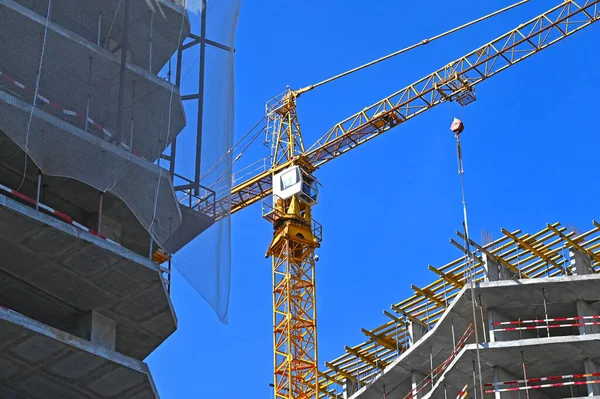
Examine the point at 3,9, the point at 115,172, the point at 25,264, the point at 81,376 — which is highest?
the point at 3,9

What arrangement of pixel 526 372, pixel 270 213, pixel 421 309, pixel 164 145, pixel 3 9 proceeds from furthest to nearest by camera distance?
pixel 270 213
pixel 421 309
pixel 526 372
pixel 164 145
pixel 3 9

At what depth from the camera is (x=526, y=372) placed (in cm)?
3950

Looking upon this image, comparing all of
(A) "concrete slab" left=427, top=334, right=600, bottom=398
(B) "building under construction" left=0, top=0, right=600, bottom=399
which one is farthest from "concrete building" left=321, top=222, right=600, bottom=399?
(B) "building under construction" left=0, top=0, right=600, bottom=399

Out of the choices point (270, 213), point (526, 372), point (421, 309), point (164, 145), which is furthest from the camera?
point (270, 213)

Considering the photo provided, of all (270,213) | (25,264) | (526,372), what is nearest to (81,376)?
(25,264)

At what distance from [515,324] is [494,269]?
1.73 m

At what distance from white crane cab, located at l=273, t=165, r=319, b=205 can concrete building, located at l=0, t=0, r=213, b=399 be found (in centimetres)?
2904

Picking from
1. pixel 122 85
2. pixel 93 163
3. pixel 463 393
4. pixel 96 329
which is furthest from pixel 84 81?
pixel 463 393

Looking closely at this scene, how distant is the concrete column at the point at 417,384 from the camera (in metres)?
43.0

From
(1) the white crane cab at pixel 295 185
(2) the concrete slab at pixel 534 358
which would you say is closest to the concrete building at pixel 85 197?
(2) the concrete slab at pixel 534 358

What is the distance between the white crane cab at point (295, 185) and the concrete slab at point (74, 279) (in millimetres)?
29561

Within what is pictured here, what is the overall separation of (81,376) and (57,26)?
20.6 feet

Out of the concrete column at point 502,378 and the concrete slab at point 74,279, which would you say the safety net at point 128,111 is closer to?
the concrete slab at point 74,279

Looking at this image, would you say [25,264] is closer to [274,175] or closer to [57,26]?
[57,26]
